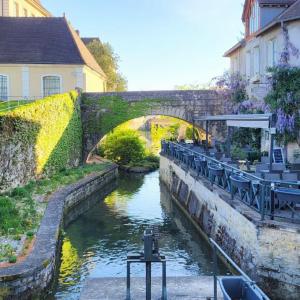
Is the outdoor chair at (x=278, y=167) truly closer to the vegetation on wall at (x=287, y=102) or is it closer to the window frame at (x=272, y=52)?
the vegetation on wall at (x=287, y=102)

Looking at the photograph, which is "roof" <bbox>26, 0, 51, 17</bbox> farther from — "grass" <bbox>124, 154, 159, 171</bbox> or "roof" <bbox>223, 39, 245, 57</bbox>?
"roof" <bbox>223, 39, 245, 57</bbox>

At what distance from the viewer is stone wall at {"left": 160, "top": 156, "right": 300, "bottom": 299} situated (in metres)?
9.12

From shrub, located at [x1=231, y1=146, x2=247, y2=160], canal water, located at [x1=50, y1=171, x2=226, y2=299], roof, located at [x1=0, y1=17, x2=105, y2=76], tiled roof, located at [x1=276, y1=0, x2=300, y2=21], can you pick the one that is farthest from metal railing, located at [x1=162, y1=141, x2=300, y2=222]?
roof, located at [x1=0, y1=17, x2=105, y2=76]

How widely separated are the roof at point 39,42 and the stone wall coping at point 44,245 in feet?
47.4

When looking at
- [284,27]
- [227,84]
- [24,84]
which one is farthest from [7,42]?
[284,27]

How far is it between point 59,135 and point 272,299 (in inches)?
683

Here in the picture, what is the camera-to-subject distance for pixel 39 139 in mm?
21125

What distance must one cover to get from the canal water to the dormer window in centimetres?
909

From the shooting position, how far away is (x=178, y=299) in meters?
8.41

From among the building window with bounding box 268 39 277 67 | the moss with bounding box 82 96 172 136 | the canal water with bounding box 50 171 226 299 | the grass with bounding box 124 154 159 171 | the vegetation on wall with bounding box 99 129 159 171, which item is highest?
the building window with bounding box 268 39 277 67

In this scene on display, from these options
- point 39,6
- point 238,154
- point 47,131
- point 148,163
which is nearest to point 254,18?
point 238,154

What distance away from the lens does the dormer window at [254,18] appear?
21869 millimetres

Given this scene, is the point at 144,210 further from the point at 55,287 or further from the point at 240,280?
the point at 240,280

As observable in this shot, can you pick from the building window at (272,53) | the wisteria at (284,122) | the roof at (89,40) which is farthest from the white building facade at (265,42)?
the roof at (89,40)
